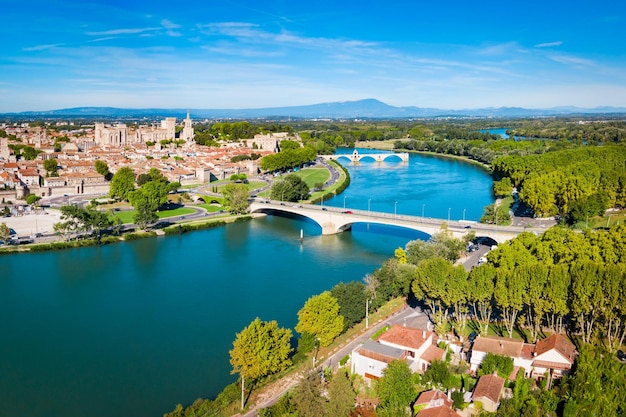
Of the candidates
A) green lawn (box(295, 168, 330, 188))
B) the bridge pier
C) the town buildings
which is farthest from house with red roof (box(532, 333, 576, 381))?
the town buildings

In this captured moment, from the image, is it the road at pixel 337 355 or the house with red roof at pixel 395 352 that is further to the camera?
the house with red roof at pixel 395 352

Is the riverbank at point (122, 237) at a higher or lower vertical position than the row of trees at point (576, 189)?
lower

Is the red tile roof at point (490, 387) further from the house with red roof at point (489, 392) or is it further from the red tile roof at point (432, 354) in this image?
the red tile roof at point (432, 354)

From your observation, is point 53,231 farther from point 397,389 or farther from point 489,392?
point 489,392

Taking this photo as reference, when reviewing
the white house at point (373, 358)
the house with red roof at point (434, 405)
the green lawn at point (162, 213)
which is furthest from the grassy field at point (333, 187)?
the house with red roof at point (434, 405)

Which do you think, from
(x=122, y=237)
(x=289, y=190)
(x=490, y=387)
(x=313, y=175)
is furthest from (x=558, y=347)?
(x=313, y=175)

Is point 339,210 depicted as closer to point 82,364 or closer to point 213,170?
point 82,364

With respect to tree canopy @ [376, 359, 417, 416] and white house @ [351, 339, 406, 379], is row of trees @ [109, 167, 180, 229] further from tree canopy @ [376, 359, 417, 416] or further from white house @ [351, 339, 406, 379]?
tree canopy @ [376, 359, 417, 416]

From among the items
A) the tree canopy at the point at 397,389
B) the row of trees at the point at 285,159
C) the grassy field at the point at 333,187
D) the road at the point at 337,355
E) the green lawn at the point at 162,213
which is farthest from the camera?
the row of trees at the point at 285,159
